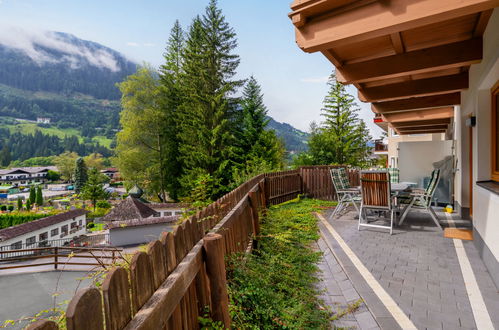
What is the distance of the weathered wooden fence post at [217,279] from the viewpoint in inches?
69.4

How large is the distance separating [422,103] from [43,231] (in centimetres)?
3402

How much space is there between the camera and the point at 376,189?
517 centimetres

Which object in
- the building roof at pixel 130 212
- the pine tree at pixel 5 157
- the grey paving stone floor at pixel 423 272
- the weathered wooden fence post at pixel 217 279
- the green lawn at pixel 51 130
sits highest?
the green lawn at pixel 51 130

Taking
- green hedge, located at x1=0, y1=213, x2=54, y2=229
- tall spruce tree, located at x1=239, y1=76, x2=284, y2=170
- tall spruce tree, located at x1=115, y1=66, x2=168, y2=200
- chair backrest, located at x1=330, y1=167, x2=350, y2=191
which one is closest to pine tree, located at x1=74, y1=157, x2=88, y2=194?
green hedge, located at x1=0, y1=213, x2=54, y2=229

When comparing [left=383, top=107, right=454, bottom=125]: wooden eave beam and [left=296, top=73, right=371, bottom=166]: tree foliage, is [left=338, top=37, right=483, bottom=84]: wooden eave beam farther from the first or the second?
[left=296, top=73, right=371, bottom=166]: tree foliage

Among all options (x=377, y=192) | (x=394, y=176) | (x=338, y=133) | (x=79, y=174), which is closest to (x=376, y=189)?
(x=377, y=192)

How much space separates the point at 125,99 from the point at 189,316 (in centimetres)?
2850

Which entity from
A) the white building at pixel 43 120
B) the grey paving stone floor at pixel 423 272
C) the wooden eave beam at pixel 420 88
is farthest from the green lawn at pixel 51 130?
the grey paving stone floor at pixel 423 272

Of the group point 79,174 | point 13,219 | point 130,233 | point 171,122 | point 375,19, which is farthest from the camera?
point 79,174

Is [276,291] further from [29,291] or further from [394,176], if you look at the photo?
[29,291]

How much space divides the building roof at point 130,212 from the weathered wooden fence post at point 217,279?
68.6 ft

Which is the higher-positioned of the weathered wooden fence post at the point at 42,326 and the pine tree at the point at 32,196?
the weathered wooden fence post at the point at 42,326

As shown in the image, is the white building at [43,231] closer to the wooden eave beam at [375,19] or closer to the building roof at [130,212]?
the building roof at [130,212]

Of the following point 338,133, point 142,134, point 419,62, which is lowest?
point 419,62
